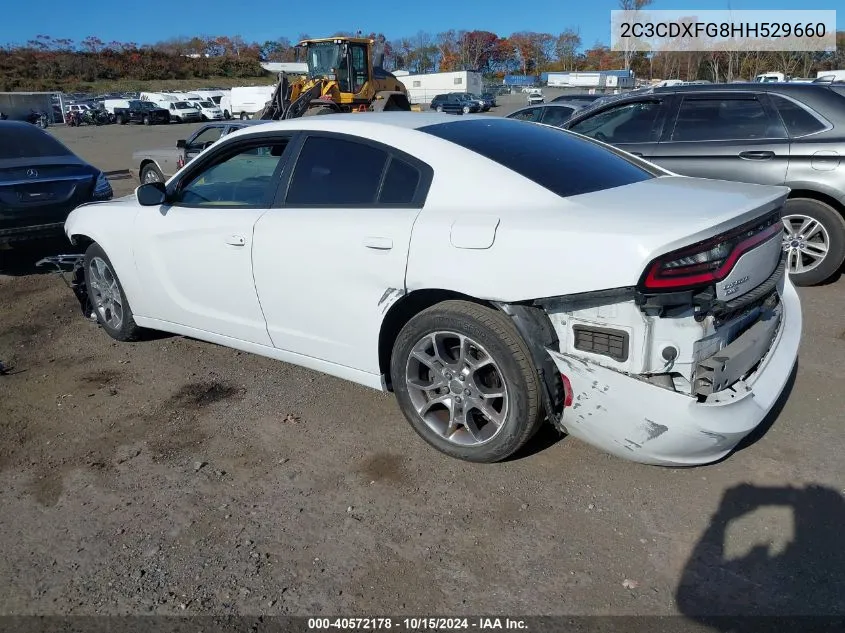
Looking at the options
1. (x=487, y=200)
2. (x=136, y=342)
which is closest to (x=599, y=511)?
(x=487, y=200)

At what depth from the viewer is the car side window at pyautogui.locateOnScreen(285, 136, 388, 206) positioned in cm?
344

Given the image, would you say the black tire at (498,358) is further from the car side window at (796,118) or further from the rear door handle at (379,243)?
the car side window at (796,118)

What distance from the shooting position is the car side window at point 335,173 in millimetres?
3443

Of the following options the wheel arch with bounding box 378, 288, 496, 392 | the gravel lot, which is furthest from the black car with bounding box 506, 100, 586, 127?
the wheel arch with bounding box 378, 288, 496, 392

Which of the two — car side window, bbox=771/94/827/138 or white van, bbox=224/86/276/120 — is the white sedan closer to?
car side window, bbox=771/94/827/138

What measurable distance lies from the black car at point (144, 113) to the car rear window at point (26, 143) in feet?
137

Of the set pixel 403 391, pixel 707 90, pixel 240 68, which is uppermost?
pixel 240 68

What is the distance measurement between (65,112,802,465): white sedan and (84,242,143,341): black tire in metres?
0.67

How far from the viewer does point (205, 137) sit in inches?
460

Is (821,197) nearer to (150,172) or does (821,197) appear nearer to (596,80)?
(150,172)

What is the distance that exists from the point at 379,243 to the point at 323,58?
21.6 meters

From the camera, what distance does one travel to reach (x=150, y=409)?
159 inches

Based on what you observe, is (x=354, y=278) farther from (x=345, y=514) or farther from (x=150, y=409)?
(x=150, y=409)

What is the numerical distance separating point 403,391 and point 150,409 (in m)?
Answer: 1.68
